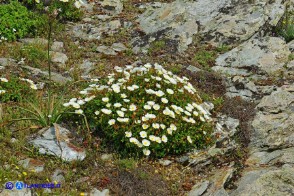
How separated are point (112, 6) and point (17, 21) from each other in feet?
9.56

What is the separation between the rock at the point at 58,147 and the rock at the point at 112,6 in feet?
19.8

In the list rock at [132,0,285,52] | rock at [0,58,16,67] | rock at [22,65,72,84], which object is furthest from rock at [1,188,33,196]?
rock at [132,0,285,52]

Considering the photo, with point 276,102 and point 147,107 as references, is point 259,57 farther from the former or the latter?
point 147,107

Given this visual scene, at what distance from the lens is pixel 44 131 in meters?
6.18

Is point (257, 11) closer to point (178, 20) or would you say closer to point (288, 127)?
point (178, 20)

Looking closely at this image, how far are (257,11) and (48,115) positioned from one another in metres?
6.11

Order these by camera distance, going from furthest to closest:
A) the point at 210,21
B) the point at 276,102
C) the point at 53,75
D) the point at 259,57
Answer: the point at 210,21 → the point at 259,57 → the point at 53,75 → the point at 276,102

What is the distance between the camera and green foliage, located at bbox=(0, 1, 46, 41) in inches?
369

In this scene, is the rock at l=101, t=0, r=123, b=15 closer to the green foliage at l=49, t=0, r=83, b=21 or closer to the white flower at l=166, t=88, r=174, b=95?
the green foliage at l=49, t=0, r=83, b=21

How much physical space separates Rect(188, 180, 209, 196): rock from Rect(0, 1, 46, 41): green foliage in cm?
557

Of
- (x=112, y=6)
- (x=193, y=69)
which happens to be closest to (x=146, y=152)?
(x=193, y=69)

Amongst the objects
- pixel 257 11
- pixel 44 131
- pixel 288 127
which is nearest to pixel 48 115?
pixel 44 131

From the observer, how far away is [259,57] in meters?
9.30

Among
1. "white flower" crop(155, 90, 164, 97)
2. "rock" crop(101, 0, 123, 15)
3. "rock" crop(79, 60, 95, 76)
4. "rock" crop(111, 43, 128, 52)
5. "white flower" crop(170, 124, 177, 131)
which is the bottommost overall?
"rock" crop(79, 60, 95, 76)
